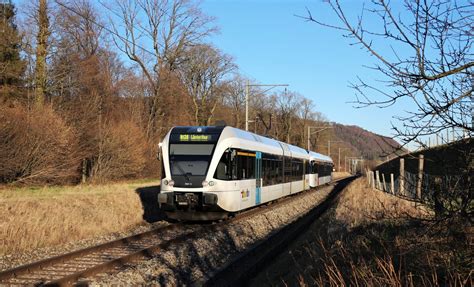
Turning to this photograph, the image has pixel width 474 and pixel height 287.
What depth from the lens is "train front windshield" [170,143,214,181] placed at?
1463 centimetres

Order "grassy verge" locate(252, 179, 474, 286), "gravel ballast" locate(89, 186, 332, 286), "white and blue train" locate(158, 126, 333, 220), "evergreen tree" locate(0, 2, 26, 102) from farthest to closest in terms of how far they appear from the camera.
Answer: "evergreen tree" locate(0, 2, 26, 102) < "white and blue train" locate(158, 126, 333, 220) < "gravel ballast" locate(89, 186, 332, 286) < "grassy verge" locate(252, 179, 474, 286)

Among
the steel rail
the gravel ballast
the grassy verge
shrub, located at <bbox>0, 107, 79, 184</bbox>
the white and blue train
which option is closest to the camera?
the grassy verge

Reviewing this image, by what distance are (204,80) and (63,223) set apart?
37.5m

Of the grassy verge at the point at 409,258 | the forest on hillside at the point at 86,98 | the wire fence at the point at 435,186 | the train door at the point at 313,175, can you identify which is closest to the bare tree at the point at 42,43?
the forest on hillside at the point at 86,98

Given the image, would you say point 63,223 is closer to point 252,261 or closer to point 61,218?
point 61,218

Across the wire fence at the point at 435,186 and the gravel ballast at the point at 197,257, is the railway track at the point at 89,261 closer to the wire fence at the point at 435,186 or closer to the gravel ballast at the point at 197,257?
the gravel ballast at the point at 197,257

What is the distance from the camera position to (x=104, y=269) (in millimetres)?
8734

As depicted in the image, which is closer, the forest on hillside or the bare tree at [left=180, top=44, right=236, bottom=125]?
the forest on hillside

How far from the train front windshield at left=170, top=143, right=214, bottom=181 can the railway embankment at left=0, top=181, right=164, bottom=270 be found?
204 centimetres

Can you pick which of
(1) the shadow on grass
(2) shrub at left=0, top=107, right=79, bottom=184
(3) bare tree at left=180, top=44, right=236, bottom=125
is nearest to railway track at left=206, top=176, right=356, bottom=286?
(1) the shadow on grass

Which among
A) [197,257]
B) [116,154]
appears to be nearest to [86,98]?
[116,154]

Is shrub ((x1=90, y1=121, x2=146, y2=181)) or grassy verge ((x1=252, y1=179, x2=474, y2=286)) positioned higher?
shrub ((x1=90, y1=121, x2=146, y2=181))

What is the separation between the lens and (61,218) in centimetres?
1303

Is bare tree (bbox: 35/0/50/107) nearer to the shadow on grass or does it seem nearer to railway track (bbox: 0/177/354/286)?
the shadow on grass
